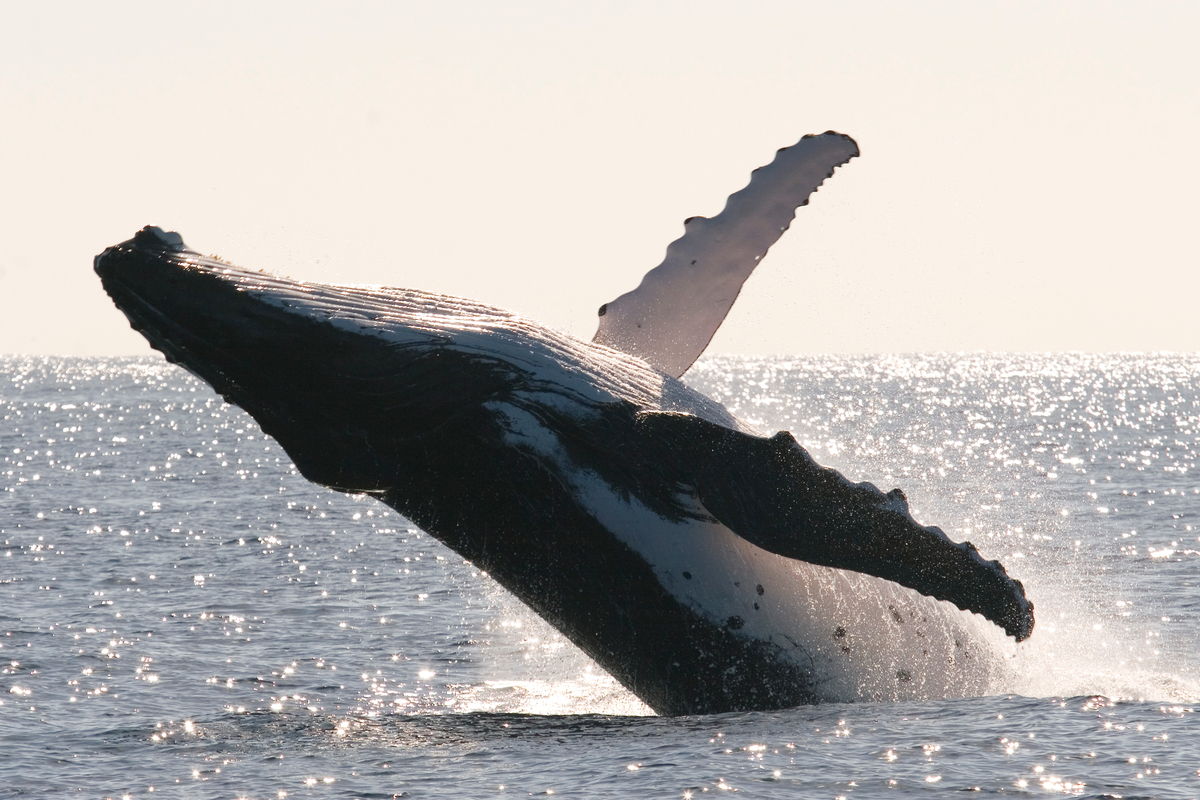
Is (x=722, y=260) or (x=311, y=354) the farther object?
(x=722, y=260)

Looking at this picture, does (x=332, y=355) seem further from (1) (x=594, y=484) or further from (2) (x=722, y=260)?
(2) (x=722, y=260)

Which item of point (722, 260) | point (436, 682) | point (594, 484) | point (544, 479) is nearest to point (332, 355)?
point (544, 479)

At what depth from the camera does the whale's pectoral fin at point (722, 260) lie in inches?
406

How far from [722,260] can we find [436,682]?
4.57 m

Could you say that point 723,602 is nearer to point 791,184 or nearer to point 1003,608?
point 1003,608

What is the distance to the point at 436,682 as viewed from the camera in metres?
11.7

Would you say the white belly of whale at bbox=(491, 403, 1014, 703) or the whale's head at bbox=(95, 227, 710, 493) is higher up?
the whale's head at bbox=(95, 227, 710, 493)

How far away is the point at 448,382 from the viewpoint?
7.29 m

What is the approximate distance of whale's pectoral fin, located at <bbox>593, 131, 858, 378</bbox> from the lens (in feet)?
33.8

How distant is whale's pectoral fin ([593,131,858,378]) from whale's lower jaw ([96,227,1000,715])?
1857 mm

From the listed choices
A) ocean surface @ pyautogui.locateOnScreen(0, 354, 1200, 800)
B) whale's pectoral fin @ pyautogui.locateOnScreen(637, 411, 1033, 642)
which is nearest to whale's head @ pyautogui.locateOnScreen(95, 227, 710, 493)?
whale's pectoral fin @ pyautogui.locateOnScreen(637, 411, 1033, 642)

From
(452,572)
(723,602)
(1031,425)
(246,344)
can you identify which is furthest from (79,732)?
(1031,425)

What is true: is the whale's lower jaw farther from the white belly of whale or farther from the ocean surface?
the ocean surface

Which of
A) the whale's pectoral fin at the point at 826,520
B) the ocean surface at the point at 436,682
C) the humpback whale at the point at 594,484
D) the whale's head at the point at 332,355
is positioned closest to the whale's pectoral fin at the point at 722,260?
the humpback whale at the point at 594,484
